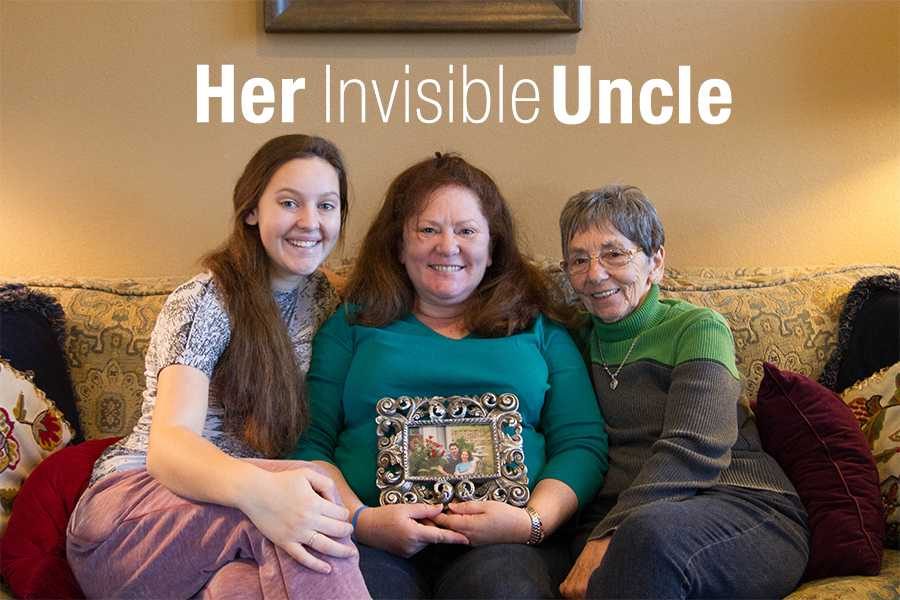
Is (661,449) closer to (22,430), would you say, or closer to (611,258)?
(611,258)

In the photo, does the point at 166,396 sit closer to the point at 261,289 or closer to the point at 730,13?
the point at 261,289

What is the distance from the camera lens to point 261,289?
174cm

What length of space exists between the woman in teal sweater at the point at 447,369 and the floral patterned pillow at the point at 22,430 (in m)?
0.53

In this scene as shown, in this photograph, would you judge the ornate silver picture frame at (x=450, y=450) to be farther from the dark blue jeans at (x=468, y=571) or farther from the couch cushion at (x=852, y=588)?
the couch cushion at (x=852, y=588)

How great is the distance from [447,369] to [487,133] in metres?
0.88

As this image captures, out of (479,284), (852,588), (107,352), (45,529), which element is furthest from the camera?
(107,352)

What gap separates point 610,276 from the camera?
5.95 feet

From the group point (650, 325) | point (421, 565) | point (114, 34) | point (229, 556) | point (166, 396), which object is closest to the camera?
point (229, 556)

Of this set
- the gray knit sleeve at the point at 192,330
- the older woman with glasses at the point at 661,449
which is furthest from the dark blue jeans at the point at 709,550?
the gray knit sleeve at the point at 192,330

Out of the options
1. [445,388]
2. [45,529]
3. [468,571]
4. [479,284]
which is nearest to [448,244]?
[479,284]

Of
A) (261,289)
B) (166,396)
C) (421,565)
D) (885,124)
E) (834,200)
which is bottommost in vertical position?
(421,565)

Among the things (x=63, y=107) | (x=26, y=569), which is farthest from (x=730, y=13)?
(x=26, y=569)

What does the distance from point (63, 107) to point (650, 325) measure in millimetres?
1646

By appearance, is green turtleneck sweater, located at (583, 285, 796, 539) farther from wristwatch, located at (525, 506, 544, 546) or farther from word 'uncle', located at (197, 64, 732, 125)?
word 'uncle', located at (197, 64, 732, 125)
